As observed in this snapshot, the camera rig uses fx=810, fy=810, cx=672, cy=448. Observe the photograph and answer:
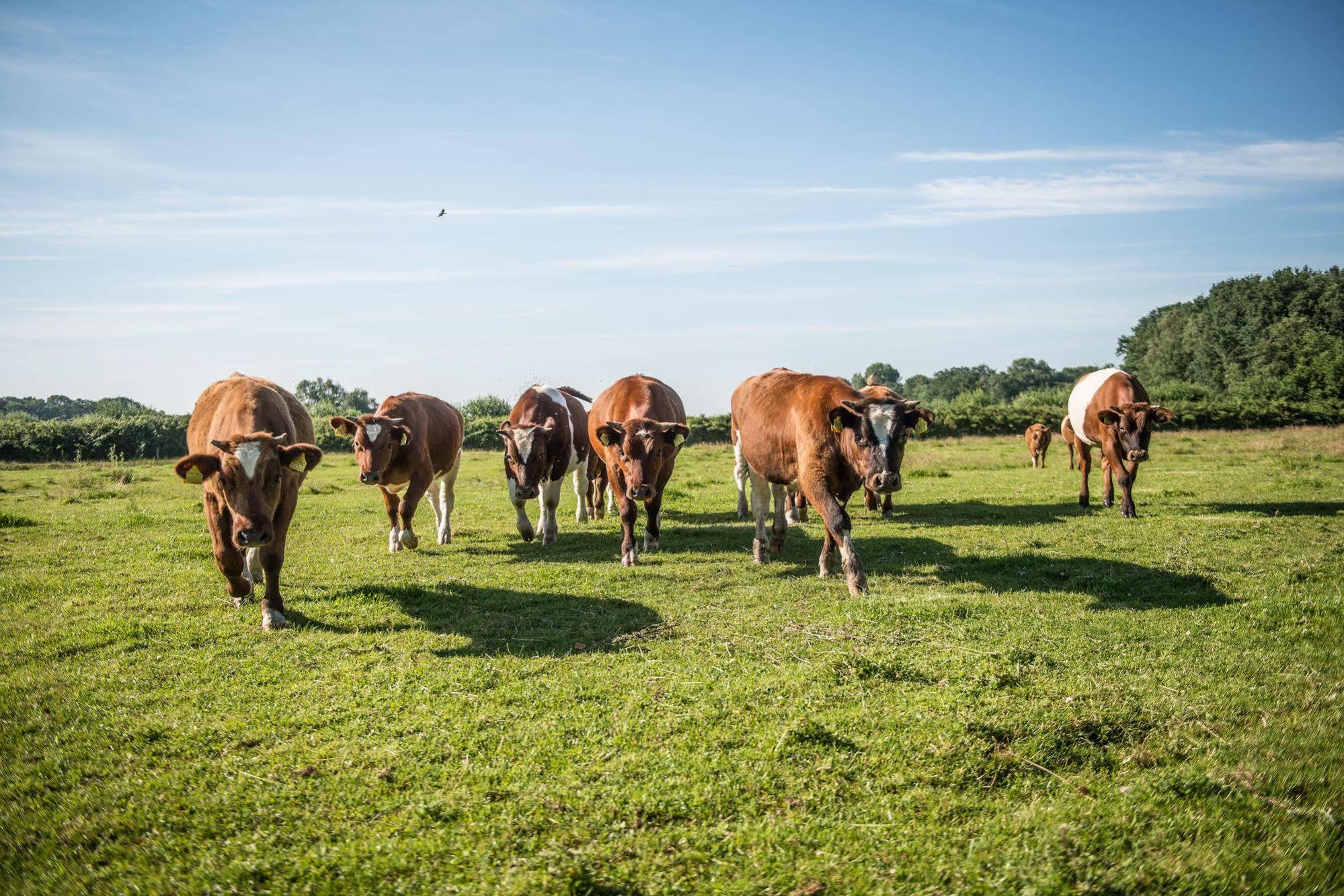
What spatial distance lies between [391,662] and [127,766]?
2034 millimetres

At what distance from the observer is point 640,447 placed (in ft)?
34.6

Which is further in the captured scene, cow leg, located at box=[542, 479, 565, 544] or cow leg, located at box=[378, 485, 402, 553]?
cow leg, located at box=[542, 479, 565, 544]

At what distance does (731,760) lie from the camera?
14.8 ft

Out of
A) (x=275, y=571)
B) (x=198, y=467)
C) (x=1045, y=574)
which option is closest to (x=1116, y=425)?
(x=1045, y=574)

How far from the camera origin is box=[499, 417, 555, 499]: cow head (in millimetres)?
12047

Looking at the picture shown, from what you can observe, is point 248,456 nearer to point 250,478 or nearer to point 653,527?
point 250,478

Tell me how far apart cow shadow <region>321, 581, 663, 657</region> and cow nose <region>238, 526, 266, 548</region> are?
3.50ft

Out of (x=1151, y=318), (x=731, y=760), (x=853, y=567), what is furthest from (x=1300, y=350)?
(x=731, y=760)

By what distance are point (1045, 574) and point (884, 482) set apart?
2650 mm

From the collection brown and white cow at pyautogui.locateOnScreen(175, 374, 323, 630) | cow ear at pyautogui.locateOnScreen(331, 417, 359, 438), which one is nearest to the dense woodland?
cow ear at pyautogui.locateOnScreen(331, 417, 359, 438)

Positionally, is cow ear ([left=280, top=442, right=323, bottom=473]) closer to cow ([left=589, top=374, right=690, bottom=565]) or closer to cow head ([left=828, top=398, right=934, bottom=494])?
cow ([left=589, top=374, right=690, bottom=565])

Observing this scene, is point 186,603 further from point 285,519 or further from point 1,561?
point 1,561

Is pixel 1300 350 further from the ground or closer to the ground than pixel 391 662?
further from the ground

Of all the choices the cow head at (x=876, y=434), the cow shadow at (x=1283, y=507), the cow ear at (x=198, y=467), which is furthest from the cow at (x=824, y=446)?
the cow shadow at (x=1283, y=507)
